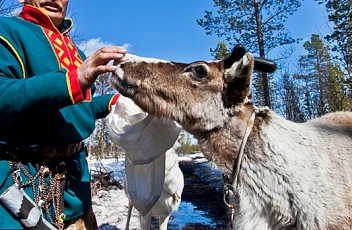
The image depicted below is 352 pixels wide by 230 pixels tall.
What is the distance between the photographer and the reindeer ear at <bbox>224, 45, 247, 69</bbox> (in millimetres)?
2431

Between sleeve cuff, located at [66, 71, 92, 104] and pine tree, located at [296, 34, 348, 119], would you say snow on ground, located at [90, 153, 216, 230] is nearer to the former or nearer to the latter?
sleeve cuff, located at [66, 71, 92, 104]

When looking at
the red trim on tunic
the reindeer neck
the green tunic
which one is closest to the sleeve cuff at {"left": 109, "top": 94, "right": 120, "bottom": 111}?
the green tunic

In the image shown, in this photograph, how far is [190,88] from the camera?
101 inches

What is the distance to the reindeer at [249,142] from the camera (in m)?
2.24

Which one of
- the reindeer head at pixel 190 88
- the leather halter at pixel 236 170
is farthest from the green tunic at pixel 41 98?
the leather halter at pixel 236 170

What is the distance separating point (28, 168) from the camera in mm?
2035

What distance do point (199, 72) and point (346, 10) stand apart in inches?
879

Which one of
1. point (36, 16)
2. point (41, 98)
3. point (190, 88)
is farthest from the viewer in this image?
point (190, 88)

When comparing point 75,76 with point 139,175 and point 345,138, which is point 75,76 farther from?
point 345,138

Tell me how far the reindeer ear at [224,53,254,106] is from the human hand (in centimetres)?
84

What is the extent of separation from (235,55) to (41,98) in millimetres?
1328

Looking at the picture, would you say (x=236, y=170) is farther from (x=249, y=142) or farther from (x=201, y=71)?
(x=201, y=71)

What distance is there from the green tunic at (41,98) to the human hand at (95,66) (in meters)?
0.04

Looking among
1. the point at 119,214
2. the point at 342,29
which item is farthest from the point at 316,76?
the point at 119,214
